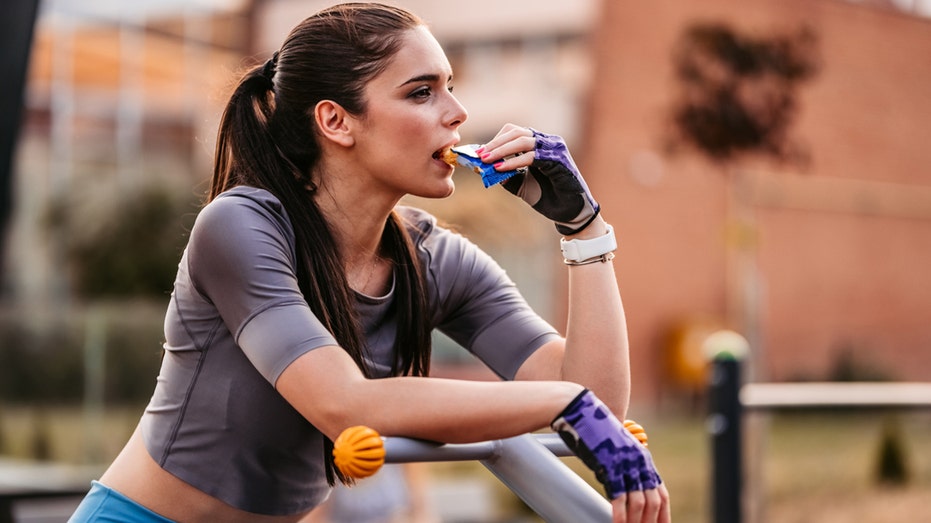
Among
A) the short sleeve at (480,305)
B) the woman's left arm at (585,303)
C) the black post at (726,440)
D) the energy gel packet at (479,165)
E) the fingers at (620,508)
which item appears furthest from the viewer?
the black post at (726,440)

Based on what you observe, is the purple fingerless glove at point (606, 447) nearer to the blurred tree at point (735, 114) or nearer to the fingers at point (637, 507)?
the fingers at point (637, 507)

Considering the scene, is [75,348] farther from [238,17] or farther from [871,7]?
[871,7]

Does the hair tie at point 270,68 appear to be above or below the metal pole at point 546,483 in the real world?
above

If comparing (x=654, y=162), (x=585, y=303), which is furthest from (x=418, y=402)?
(x=654, y=162)

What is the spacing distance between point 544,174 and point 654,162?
14.8 metres

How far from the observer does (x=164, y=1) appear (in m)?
16.8

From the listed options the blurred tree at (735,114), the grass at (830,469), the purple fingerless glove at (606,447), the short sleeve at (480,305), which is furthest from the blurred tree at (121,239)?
the purple fingerless glove at (606,447)

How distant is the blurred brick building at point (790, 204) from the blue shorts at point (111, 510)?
13.8m

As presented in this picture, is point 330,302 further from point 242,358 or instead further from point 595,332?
point 595,332

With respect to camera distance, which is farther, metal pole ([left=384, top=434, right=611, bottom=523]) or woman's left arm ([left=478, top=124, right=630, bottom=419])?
woman's left arm ([left=478, top=124, right=630, bottom=419])

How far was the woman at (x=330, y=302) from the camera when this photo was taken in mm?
1655

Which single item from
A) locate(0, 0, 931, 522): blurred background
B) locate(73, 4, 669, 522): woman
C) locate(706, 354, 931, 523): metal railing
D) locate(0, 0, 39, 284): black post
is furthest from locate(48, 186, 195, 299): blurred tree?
locate(73, 4, 669, 522): woman

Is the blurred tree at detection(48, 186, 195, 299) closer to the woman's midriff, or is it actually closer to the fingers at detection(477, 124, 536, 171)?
the woman's midriff

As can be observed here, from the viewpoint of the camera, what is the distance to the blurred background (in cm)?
1500
